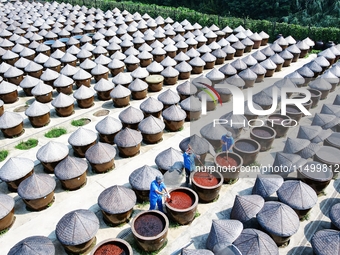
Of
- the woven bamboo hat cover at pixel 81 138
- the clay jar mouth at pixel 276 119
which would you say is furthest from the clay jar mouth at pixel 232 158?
the woven bamboo hat cover at pixel 81 138

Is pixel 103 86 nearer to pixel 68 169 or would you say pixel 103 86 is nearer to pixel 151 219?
pixel 68 169

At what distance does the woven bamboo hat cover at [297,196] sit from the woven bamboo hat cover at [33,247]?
7.75 meters

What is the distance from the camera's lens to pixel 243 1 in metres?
44.3

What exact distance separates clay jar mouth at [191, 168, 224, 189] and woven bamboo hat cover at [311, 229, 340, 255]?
142 inches

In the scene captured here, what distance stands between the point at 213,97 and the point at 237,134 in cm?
431

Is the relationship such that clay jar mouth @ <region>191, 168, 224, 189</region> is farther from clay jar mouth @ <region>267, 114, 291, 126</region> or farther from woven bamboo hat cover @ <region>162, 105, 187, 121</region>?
clay jar mouth @ <region>267, 114, 291, 126</region>

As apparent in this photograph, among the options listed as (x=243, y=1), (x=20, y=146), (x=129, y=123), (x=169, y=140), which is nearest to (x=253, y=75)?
(x=169, y=140)

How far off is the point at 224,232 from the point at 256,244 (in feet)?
3.12

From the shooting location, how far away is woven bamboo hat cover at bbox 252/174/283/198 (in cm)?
1028

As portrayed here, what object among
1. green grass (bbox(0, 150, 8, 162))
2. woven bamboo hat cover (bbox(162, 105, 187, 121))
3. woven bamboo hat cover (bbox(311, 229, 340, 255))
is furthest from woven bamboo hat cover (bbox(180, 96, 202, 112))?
green grass (bbox(0, 150, 8, 162))

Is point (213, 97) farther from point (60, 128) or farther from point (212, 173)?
point (60, 128)

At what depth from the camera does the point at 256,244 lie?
8.06m

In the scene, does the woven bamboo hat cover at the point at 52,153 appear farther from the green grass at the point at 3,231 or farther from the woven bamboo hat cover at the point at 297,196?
the woven bamboo hat cover at the point at 297,196

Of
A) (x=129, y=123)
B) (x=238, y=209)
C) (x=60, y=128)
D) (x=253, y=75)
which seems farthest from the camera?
(x=253, y=75)
